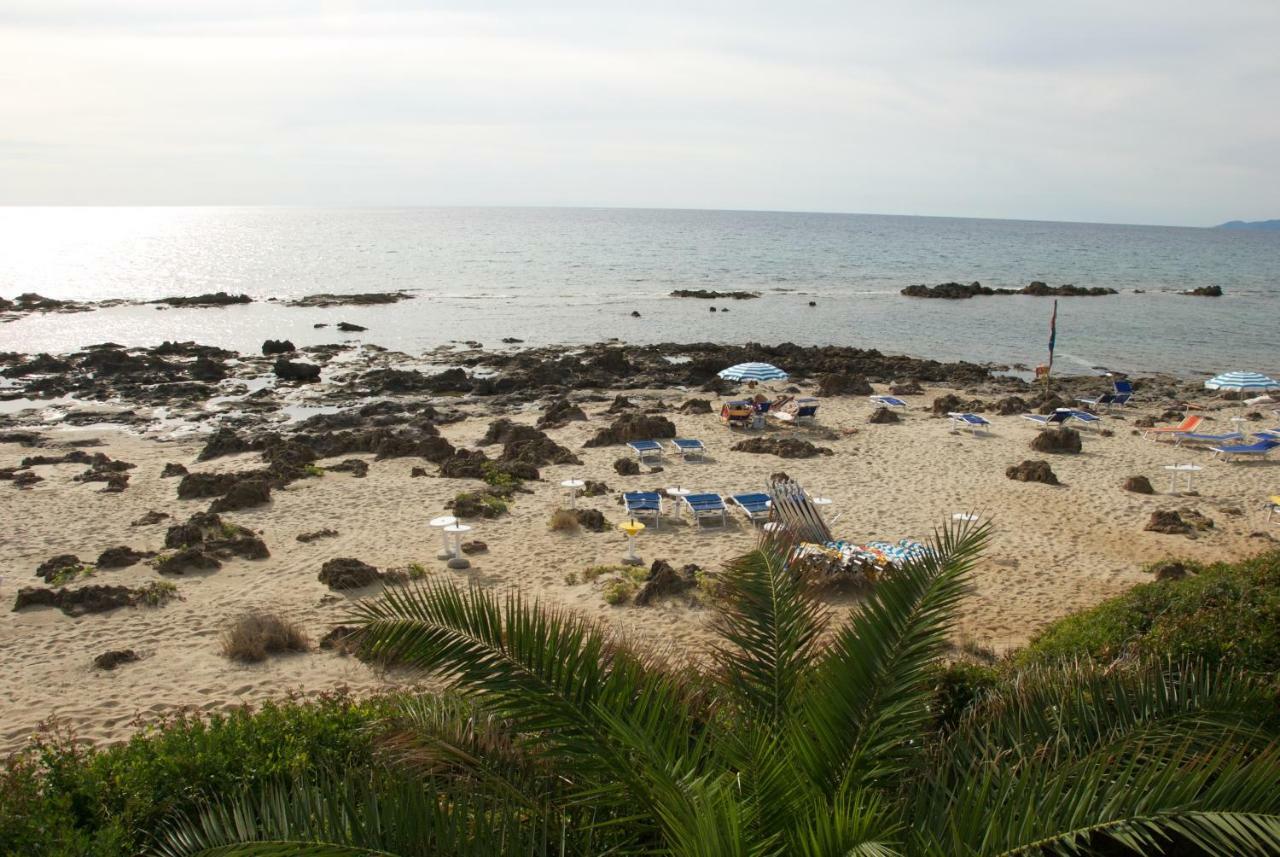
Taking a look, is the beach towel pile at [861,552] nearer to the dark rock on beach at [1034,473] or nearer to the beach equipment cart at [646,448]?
the dark rock on beach at [1034,473]

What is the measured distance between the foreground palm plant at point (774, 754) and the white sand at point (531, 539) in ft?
4.45

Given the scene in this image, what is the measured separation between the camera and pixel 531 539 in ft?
44.3

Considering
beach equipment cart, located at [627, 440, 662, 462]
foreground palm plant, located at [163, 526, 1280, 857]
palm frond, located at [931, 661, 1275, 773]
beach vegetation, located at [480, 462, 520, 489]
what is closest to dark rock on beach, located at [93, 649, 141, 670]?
foreground palm plant, located at [163, 526, 1280, 857]

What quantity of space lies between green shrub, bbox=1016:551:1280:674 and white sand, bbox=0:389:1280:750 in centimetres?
281

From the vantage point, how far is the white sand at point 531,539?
9.08 m

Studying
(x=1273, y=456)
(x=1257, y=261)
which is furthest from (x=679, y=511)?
(x=1257, y=261)

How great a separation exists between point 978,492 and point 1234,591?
32.8 feet

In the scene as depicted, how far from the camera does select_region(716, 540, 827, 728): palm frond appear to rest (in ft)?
14.0

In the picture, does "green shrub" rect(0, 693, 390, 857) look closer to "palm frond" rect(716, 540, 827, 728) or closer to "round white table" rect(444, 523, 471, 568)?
"palm frond" rect(716, 540, 827, 728)

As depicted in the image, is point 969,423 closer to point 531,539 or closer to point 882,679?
point 531,539

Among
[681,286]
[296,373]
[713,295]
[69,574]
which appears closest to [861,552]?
[69,574]

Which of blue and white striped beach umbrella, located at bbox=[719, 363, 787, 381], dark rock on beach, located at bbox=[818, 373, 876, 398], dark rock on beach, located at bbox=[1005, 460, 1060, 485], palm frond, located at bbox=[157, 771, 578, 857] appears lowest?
dark rock on beach, located at bbox=[1005, 460, 1060, 485]

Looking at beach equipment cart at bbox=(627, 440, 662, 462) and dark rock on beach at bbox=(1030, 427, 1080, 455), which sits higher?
dark rock on beach at bbox=(1030, 427, 1080, 455)

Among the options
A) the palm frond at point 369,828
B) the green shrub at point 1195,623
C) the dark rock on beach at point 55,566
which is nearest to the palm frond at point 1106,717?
the green shrub at point 1195,623
